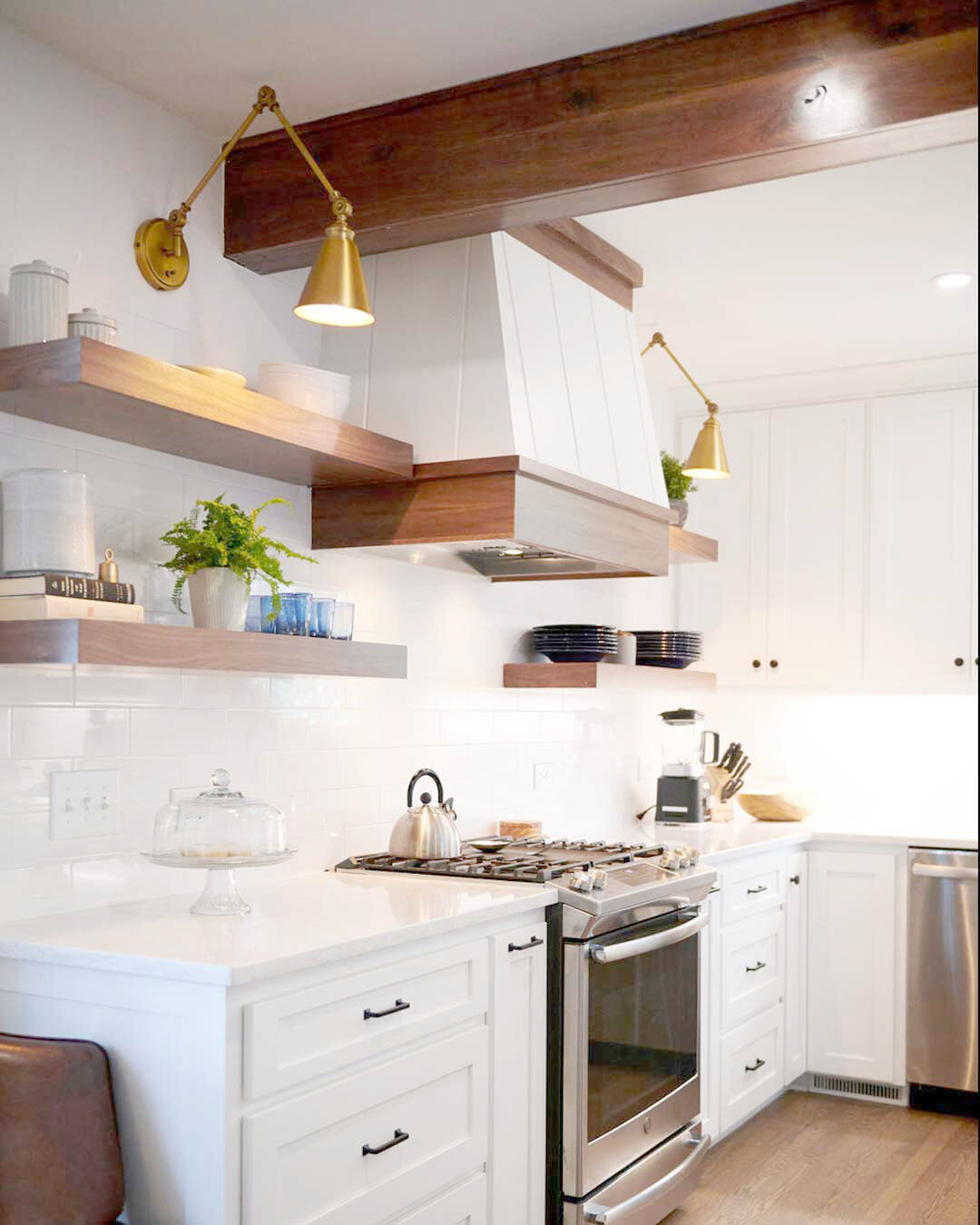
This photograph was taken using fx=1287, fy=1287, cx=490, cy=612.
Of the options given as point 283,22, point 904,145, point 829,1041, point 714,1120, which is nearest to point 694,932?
point 714,1120

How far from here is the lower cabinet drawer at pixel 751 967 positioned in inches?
153

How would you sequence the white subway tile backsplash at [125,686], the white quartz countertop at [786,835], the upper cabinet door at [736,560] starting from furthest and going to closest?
1. the upper cabinet door at [736,560]
2. the white quartz countertop at [786,835]
3. the white subway tile backsplash at [125,686]

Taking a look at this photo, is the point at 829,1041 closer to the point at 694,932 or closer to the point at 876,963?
the point at 876,963

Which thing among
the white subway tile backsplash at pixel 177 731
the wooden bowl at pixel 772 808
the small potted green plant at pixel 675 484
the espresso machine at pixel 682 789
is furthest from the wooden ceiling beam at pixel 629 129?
the wooden bowl at pixel 772 808

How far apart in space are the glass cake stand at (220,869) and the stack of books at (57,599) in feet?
1.50

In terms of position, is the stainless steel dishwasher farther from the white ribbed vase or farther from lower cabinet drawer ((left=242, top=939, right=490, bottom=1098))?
the white ribbed vase

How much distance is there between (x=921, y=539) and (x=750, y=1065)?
2.05 metres

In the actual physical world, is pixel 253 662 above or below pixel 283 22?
below

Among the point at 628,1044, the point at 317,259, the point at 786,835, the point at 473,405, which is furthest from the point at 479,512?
the point at 786,835

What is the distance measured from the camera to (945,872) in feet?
14.2

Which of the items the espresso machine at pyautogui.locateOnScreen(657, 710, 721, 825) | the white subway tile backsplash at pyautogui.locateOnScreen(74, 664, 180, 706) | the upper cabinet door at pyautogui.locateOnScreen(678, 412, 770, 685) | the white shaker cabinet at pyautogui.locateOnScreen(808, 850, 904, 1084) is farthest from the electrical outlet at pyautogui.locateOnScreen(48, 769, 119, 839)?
the upper cabinet door at pyautogui.locateOnScreen(678, 412, 770, 685)

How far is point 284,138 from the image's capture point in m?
2.89

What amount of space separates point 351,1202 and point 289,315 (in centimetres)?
202

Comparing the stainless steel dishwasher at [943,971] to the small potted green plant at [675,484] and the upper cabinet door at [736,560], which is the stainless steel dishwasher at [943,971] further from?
the small potted green plant at [675,484]
